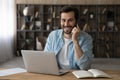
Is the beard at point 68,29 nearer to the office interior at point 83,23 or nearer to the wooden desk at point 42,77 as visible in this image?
the wooden desk at point 42,77

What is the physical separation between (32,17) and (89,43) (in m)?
6.20

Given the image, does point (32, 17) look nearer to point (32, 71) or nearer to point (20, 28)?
point (20, 28)

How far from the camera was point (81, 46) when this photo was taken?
2639 millimetres

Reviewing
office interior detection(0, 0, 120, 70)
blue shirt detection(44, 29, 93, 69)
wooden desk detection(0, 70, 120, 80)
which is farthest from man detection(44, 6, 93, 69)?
office interior detection(0, 0, 120, 70)

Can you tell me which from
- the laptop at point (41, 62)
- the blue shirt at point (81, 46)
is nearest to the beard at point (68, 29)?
the blue shirt at point (81, 46)

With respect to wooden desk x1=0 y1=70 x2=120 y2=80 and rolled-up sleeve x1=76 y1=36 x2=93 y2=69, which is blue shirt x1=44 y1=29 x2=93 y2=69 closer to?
rolled-up sleeve x1=76 y1=36 x2=93 y2=69

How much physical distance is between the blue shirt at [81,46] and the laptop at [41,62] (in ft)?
1.17

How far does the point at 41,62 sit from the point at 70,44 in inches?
25.6

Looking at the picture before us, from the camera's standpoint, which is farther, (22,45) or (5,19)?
(22,45)

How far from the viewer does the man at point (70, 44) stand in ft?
8.20

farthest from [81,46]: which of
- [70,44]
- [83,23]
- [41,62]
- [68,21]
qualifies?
[83,23]

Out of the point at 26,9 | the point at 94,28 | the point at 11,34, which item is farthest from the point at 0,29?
the point at 94,28

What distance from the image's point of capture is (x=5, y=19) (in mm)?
7523

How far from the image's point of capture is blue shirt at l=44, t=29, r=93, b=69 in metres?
2.48
